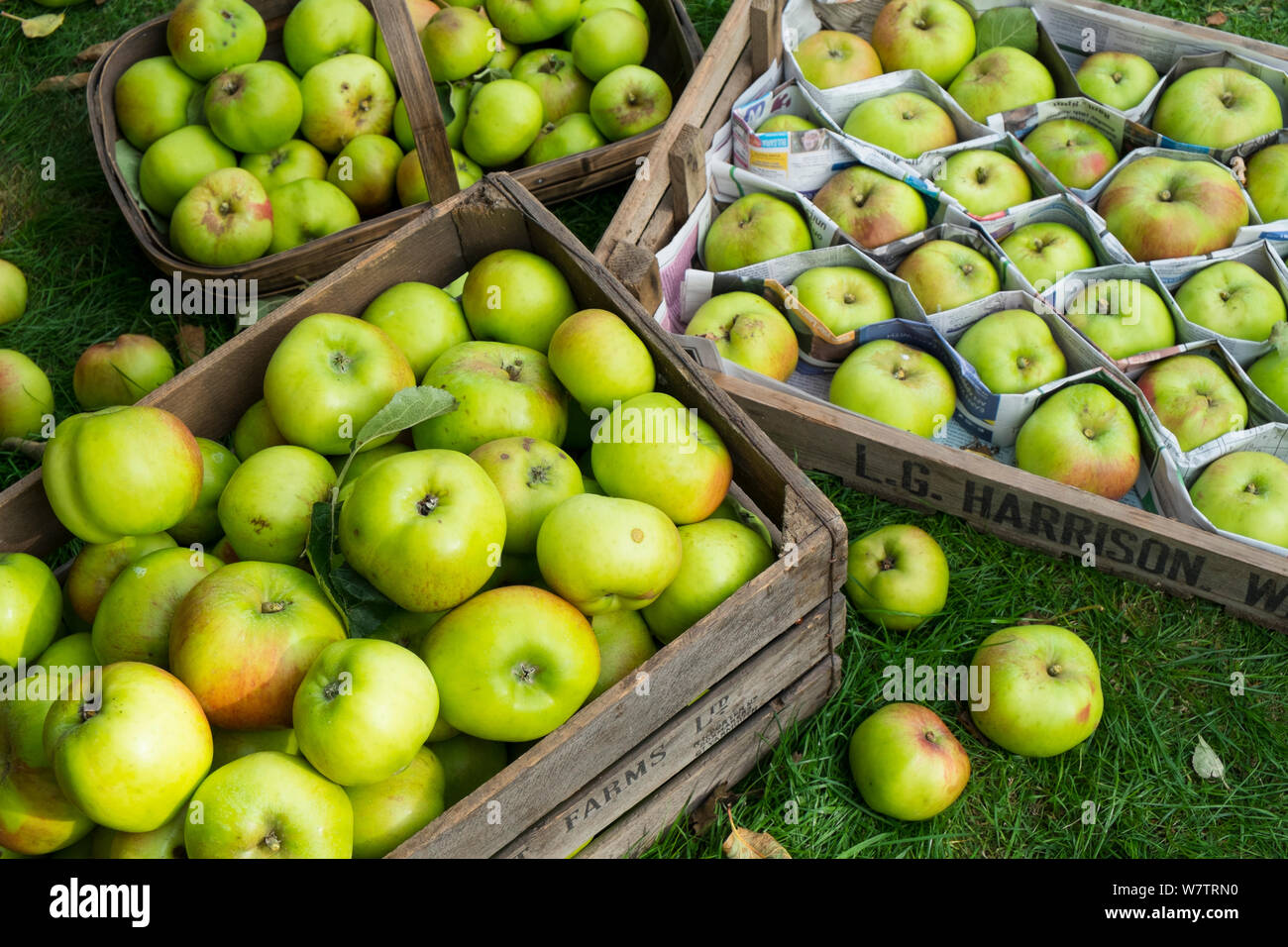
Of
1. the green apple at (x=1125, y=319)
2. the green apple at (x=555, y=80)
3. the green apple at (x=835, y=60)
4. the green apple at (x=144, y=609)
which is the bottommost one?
the green apple at (x=144, y=609)

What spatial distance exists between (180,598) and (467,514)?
583 millimetres

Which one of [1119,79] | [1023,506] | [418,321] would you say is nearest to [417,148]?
[418,321]

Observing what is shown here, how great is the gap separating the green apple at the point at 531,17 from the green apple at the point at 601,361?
1972 millimetres

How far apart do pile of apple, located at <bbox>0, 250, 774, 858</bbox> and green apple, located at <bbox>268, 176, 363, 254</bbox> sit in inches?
50.7

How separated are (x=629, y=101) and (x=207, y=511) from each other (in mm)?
2155

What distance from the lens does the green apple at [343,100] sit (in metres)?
3.58

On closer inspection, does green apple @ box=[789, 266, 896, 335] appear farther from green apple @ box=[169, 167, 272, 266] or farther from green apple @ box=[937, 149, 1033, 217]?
green apple @ box=[169, 167, 272, 266]

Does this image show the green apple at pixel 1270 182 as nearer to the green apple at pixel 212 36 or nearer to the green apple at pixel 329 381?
the green apple at pixel 329 381

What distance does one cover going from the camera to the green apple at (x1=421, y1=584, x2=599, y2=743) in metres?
1.78

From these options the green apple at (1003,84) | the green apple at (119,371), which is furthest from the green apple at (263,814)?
the green apple at (1003,84)

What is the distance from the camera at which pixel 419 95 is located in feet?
9.21

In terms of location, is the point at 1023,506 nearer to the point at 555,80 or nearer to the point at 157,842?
the point at 157,842

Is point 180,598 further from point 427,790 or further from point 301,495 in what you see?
point 427,790

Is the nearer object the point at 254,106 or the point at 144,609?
the point at 144,609
